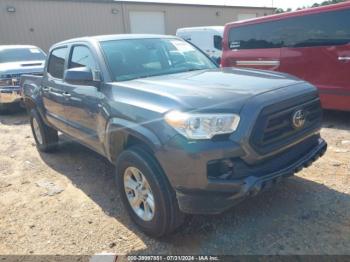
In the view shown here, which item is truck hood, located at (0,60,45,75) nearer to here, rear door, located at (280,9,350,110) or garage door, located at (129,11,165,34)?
rear door, located at (280,9,350,110)

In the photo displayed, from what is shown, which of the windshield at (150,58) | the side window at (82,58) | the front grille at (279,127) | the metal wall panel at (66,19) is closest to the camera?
the front grille at (279,127)

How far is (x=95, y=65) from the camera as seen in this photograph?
3756mm

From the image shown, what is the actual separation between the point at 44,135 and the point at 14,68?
4.29 m

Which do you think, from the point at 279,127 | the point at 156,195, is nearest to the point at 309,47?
the point at 279,127

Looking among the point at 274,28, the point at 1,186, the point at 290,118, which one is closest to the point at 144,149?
the point at 290,118

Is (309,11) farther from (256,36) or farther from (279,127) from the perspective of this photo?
(279,127)

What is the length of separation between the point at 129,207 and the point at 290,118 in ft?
5.51

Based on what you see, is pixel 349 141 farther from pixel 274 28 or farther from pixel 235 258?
pixel 235 258

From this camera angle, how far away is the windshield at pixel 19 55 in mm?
10109

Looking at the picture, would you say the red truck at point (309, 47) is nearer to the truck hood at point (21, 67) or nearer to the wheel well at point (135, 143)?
the wheel well at point (135, 143)

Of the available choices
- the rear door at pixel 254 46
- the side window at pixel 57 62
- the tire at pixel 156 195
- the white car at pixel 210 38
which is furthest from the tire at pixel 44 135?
the white car at pixel 210 38

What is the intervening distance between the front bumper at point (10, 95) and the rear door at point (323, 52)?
6.47 m

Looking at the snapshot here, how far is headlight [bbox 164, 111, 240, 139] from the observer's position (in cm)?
256

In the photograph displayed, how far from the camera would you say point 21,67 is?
9.20 meters
